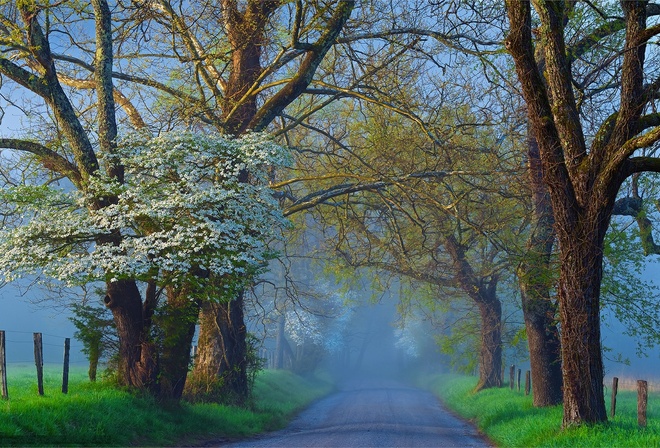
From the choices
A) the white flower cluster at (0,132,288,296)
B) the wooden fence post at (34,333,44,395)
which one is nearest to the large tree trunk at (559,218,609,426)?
the white flower cluster at (0,132,288,296)

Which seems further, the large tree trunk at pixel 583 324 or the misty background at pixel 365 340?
the misty background at pixel 365 340

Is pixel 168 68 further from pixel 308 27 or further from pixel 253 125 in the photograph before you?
pixel 308 27

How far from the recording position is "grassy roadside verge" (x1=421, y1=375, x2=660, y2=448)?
32.6 feet

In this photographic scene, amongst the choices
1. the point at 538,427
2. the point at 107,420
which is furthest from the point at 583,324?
the point at 107,420

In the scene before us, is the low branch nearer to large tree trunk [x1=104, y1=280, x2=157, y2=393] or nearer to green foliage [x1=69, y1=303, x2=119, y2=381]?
large tree trunk [x1=104, y1=280, x2=157, y2=393]

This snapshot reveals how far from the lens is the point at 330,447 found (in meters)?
12.0

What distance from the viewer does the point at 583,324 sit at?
35.1ft

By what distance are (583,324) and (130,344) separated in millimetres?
9369

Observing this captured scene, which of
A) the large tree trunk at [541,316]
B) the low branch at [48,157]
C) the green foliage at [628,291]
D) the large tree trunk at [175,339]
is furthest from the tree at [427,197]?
the low branch at [48,157]

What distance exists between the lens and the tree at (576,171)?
10.3 meters

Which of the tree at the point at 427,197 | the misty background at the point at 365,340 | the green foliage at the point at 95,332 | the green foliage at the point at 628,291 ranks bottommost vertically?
the misty background at the point at 365,340

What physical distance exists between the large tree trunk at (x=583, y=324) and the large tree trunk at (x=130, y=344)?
341 inches

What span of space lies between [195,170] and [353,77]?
647cm

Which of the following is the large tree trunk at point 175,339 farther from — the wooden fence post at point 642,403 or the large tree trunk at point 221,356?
the wooden fence post at point 642,403
